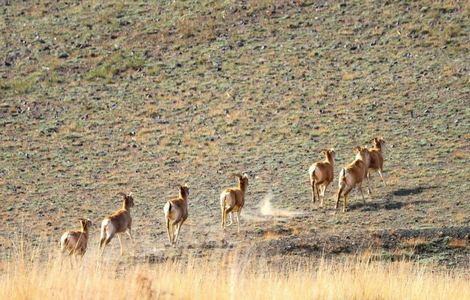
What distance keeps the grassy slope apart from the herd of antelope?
1.91ft

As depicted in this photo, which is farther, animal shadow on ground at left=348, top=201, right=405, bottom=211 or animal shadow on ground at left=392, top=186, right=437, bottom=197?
animal shadow on ground at left=392, top=186, right=437, bottom=197

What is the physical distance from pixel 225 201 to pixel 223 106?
1804 centimetres

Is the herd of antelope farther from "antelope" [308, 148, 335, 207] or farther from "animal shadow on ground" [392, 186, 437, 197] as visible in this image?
"animal shadow on ground" [392, 186, 437, 197]

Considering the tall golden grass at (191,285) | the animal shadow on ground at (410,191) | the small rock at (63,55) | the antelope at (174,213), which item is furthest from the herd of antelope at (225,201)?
the small rock at (63,55)

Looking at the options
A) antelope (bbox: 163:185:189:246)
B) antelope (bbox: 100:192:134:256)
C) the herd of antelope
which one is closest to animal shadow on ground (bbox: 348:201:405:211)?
the herd of antelope

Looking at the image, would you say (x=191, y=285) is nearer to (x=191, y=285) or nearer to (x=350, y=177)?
(x=191, y=285)

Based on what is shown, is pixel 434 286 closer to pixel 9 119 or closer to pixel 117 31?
pixel 9 119

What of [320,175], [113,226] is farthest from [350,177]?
[113,226]

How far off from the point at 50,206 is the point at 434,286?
781 inches

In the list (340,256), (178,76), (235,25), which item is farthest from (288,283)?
(235,25)

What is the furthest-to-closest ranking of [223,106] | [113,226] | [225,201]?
[223,106] < [225,201] < [113,226]

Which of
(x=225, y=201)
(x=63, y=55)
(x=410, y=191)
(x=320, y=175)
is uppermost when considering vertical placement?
(x=63, y=55)

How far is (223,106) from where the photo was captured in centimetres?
4316

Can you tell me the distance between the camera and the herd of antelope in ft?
70.0
